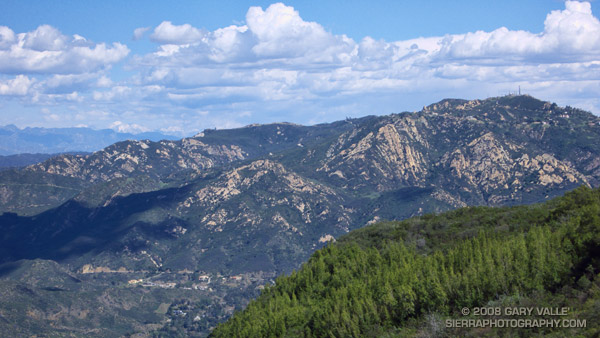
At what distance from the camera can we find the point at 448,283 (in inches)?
3824

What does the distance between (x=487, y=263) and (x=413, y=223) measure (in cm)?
8169

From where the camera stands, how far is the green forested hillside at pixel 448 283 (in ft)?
275

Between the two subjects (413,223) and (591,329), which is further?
(413,223)

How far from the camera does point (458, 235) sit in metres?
145

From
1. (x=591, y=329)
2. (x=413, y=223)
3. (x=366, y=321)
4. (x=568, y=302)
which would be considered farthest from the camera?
(x=413, y=223)

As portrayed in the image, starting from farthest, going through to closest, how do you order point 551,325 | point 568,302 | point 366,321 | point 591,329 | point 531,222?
point 531,222, point 366,321, point 568,302, point 551,325, point 591,329

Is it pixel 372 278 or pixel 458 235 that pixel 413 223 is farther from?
pixel 372 278

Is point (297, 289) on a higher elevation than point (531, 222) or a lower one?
lower

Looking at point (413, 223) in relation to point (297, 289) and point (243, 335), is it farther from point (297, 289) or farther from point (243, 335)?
point (243, 335)

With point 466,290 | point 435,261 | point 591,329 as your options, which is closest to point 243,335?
point 435,261

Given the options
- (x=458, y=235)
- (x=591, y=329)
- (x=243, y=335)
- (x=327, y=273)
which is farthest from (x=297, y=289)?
(x=591, y=329)

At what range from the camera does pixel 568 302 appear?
3039 inches

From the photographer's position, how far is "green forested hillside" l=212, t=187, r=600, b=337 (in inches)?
3295

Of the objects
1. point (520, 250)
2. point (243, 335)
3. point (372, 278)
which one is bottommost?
point (243, 335)
